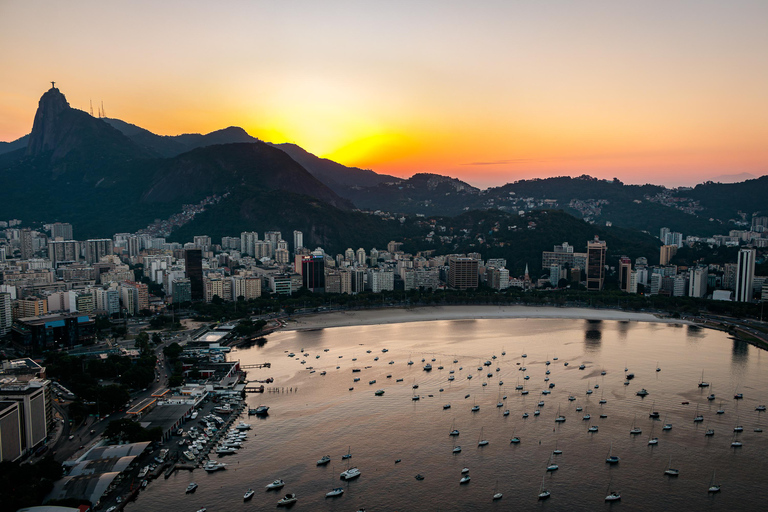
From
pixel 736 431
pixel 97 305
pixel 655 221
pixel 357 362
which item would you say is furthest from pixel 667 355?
pixel 655 221

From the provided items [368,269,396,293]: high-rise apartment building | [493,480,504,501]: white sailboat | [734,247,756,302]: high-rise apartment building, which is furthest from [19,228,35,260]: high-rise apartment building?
[734,247,756,302]: high-rise apartment building

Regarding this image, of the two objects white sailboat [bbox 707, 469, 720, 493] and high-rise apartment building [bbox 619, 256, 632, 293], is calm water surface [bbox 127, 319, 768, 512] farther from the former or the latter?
high-rise apartment building [bbox 619, 256, 632, 293]

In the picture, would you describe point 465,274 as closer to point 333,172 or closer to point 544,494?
point 544,494

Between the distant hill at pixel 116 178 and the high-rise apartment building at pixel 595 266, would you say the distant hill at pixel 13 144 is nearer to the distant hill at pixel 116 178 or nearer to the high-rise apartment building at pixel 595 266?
the distant hill at pixel 116 178

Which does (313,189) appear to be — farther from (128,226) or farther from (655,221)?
(655,221)

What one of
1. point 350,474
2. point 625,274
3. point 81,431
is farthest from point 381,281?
point 350,474

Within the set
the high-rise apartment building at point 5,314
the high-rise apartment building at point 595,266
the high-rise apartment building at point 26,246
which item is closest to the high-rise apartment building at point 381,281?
the high-rise apartment building at point 595,266
